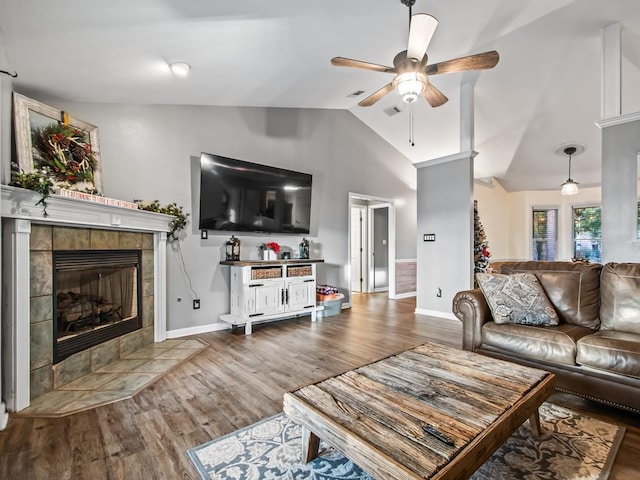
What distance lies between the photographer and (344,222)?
564 centimetres

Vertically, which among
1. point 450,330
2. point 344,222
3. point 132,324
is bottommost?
point 450,330

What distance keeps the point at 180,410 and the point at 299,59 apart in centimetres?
322

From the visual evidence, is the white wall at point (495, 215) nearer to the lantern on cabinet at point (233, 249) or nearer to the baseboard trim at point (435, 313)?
the baseboard trim at point (435, 313)

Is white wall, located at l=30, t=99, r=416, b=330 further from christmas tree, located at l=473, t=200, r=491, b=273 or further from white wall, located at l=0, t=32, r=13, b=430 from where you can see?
christmas tree, located at l=473, t=200, r=491, b=273

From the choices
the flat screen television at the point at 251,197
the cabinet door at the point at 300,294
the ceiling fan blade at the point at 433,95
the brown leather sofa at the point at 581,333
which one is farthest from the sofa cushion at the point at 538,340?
the flat screen television at the point at 251,197

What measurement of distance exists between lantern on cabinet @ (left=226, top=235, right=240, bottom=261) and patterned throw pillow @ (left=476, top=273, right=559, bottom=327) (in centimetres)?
283

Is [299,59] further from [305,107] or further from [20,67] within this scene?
[20,67]

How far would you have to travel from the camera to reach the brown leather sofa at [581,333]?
1944 millimetres

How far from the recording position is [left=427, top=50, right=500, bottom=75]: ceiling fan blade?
246cm

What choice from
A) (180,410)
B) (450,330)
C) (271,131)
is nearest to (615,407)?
(450,330)

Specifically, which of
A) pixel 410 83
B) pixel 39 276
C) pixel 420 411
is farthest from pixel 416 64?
Answer: pixel 39 276

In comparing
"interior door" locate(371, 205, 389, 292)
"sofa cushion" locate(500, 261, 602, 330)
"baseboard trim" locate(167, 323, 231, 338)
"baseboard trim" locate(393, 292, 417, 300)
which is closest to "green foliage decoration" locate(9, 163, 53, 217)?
"baseboard trim" locate(167, 323, 231, 338)

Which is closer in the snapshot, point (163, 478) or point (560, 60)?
point (163, 478)

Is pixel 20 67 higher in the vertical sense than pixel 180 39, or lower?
lower
